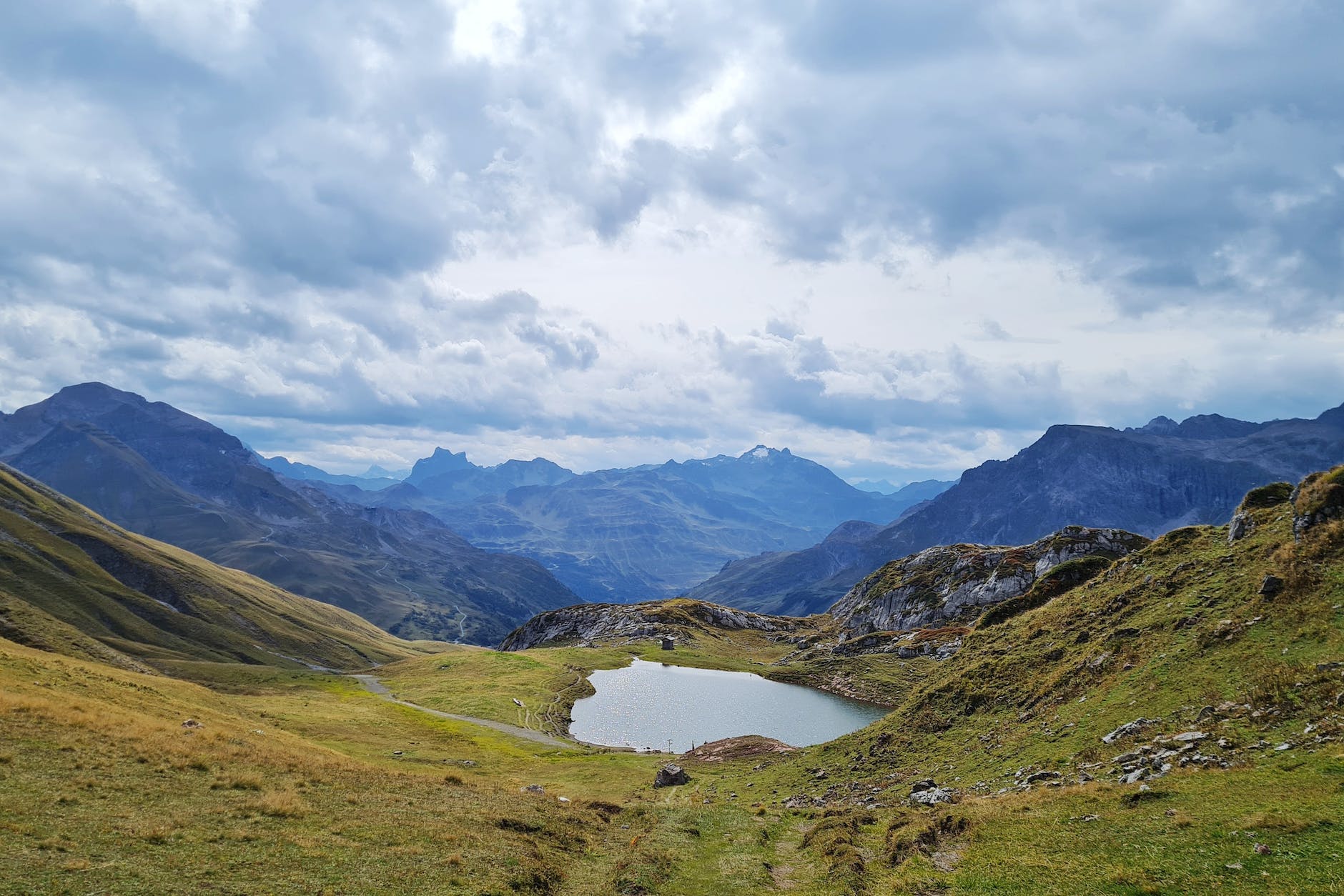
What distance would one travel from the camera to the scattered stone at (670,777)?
2419 inches

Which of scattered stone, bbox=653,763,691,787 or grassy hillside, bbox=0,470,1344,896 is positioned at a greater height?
grassy hillside, bbox=0,470,1344,896

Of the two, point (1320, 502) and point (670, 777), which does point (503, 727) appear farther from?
point (1320, 502)

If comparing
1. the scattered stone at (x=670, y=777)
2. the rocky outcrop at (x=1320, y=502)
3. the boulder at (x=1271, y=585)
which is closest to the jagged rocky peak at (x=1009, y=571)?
the scattered stone at (x=670, y=777)

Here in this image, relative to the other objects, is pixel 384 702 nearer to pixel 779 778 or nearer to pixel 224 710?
pixel 224 710

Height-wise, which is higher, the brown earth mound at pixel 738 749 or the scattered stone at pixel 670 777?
the scattered stone at pixel 670 777

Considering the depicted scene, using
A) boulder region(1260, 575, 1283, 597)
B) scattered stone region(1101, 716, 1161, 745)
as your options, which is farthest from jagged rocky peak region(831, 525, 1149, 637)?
scattered stone region(1101, 716, 1161, 745)

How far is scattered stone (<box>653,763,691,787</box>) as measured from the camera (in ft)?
202

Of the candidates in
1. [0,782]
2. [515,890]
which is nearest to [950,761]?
[515,890]

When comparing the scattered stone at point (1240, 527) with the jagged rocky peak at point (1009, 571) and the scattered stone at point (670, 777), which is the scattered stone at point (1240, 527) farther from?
the jagged rocky peak at point (1009, 571)

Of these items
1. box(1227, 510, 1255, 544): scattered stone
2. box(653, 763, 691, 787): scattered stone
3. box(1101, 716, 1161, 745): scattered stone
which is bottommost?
box(653, 763, 691, 787): scattered stone

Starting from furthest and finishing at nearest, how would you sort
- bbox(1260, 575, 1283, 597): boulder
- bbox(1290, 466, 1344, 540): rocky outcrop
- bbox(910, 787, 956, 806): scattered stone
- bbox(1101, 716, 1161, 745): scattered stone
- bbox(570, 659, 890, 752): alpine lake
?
1. bbox(570, 659, 890, 752): alpine lake
2. bbox(910, 787, 956, 806): scattered stone
3. bbox(1290, 466, 1344, 540): rocky outcrop
4. bbox(1260, 575, 1283, 597): boulder
5. bbox(1101, 716, 1161, 745): scattered stone

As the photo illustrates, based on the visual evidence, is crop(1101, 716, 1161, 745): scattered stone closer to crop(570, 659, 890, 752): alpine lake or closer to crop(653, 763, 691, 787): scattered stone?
crop(653, 763, 691, 787): scattered stone

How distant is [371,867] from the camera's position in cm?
2667

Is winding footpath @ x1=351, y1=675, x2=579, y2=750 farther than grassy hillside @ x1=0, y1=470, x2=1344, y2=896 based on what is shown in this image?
Yes
